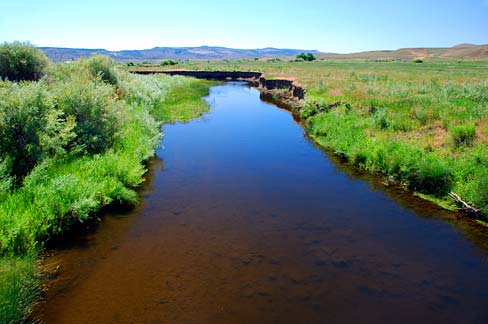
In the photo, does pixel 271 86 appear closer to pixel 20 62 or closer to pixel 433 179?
pixel 20 62

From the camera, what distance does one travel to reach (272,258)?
8992 millimetres

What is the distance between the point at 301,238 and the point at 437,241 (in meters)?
4.02

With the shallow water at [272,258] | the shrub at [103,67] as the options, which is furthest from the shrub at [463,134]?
the shrub at [103,67]

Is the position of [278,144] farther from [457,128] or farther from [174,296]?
[174,296]

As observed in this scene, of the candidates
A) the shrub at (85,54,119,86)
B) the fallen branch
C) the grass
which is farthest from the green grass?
the shrub at (85,54,119,86)

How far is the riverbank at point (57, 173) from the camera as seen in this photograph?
7512mm

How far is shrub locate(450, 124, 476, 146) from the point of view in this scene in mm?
15246

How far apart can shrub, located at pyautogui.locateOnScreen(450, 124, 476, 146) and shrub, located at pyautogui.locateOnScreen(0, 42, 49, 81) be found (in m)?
26.7

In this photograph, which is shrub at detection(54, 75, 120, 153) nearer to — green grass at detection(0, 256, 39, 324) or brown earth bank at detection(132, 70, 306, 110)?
green grass at detection(0, 256, 39, 324)

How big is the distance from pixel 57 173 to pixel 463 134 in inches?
654

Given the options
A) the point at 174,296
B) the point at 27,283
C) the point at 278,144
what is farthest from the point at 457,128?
the point at 27,283

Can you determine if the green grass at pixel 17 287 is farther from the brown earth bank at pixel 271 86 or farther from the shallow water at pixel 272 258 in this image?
the brown earth bank at pixel 271 86

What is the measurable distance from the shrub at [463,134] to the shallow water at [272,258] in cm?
441

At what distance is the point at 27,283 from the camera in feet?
23.4
